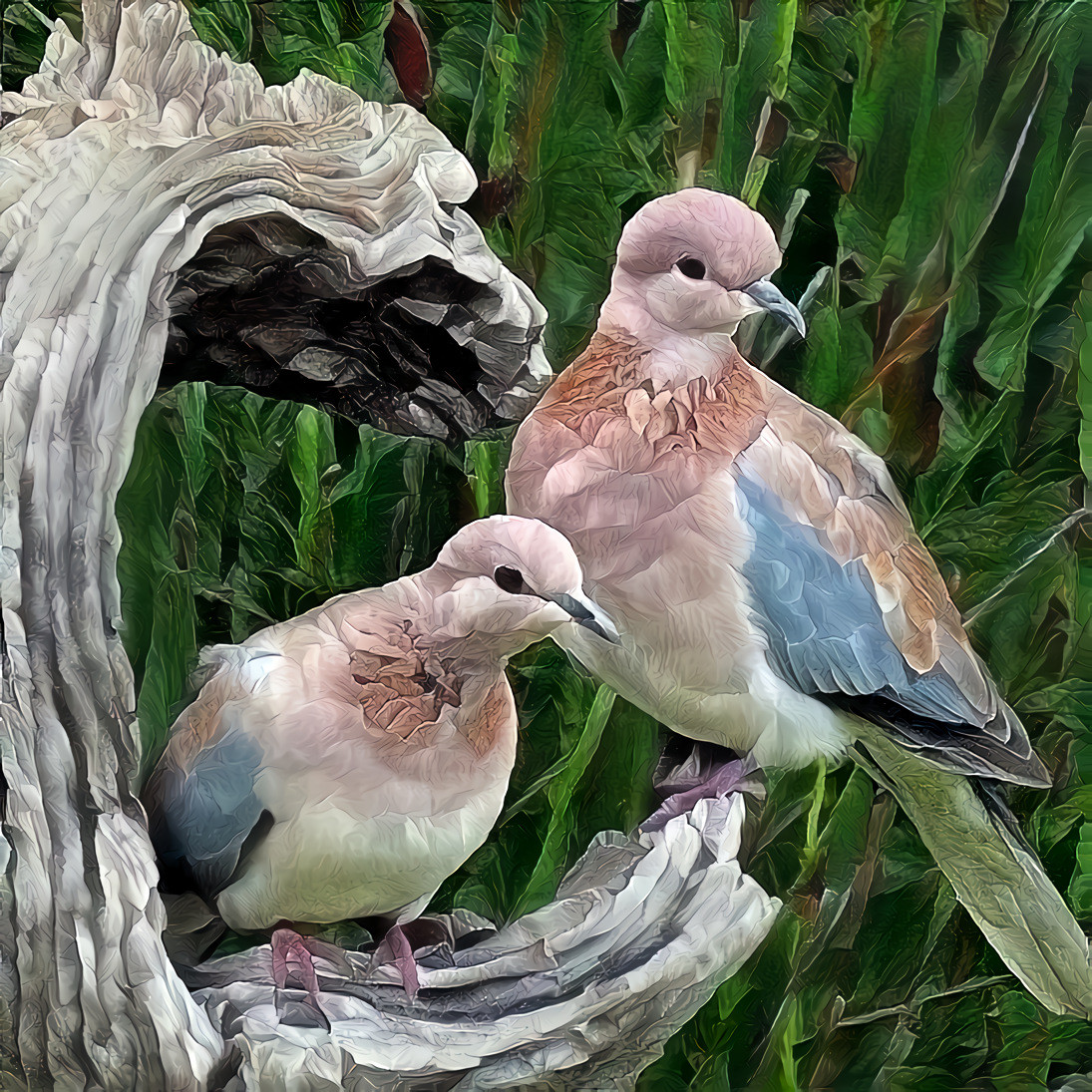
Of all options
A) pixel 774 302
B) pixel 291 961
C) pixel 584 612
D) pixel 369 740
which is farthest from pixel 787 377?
pixel 291 961

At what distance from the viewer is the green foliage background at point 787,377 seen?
0.73 m

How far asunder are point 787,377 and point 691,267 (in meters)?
0.11

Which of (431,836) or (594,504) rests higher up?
(594,504)

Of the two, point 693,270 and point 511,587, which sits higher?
point 693,270

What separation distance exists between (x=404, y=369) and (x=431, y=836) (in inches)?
12.1

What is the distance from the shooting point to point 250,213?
2.12ft

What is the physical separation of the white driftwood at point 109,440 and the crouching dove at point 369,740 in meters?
0.05

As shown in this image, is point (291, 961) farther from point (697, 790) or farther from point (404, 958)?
point (697, 790)

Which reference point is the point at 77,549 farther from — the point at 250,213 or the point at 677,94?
the point at 677,94

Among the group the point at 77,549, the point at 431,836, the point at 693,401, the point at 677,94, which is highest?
the point at 677,94

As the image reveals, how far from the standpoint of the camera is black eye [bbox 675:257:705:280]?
0.68 meters

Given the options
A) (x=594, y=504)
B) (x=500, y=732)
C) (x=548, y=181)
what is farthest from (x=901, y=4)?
(x=500, y=732)

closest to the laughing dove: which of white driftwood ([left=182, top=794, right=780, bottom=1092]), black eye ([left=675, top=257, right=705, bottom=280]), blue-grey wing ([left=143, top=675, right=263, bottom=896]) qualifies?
black eye ([left=675, top=257, right=705, bottom=280])

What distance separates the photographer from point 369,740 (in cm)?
65
